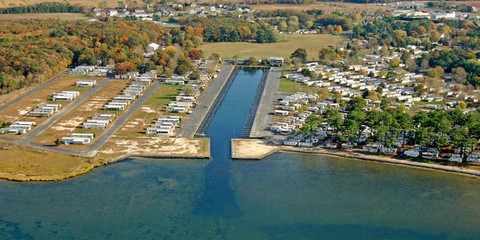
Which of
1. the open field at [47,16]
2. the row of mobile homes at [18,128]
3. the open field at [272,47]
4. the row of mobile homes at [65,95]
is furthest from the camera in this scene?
the open field at [47,16]

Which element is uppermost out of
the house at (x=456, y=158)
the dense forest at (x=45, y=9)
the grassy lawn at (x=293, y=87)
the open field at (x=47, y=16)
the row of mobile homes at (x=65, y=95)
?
the dense forest at (x=45, y=9)

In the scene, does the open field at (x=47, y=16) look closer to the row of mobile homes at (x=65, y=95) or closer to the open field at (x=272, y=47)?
the open field at (x=272, y=47)

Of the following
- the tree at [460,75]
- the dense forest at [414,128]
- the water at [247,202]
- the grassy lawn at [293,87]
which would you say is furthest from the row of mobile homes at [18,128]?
the tree at [460,75]

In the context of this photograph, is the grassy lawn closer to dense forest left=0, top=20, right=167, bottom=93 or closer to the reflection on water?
the reflection on water

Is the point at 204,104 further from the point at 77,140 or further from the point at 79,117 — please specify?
the point at 77,140

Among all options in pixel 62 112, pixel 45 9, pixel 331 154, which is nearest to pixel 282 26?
pixel 45 9

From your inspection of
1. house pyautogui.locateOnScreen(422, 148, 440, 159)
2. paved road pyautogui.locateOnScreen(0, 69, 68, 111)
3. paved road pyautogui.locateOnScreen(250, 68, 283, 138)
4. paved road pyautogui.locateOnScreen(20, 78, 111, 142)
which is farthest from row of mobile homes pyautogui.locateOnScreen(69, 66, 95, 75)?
house pyautogui.locateOnScreen(422, 148, 440, 159)

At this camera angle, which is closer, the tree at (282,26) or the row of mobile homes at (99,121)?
the row of mobile homes at (99,121)
